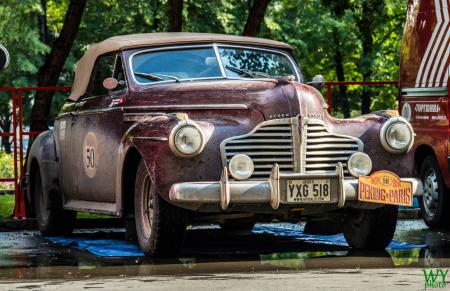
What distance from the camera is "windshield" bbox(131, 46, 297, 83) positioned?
37.3 ft

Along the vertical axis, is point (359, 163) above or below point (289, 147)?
below

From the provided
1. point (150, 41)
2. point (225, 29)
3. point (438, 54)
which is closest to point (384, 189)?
point (150, 41)

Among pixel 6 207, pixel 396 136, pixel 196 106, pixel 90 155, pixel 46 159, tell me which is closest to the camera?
pixel 196 106

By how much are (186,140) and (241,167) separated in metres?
0.50

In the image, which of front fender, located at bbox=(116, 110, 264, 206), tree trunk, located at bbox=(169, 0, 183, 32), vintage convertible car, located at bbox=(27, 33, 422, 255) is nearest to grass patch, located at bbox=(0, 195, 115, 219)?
vintage convertible car, located at bbox=(27, 33, 422, 255)

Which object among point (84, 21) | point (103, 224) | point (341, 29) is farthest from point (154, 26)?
point (103, 224)

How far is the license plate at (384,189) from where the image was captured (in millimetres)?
10062

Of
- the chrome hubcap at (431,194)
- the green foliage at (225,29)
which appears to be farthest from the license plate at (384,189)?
the green foliage at (225,29)

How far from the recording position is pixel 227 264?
9.80m

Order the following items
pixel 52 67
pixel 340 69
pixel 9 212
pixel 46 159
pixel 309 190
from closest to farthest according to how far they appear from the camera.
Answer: pixel 309 190, pixel 46 159, pixel 9 212, pixel 52 67, pixel 340 69

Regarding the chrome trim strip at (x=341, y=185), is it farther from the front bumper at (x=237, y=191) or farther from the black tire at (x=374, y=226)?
the black tire at (x=374, y=226)

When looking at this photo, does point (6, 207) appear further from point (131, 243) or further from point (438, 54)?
point (438, 54)

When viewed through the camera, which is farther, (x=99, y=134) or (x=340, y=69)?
(x=340, y=69)

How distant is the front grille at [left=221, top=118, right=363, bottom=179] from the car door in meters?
1.57
